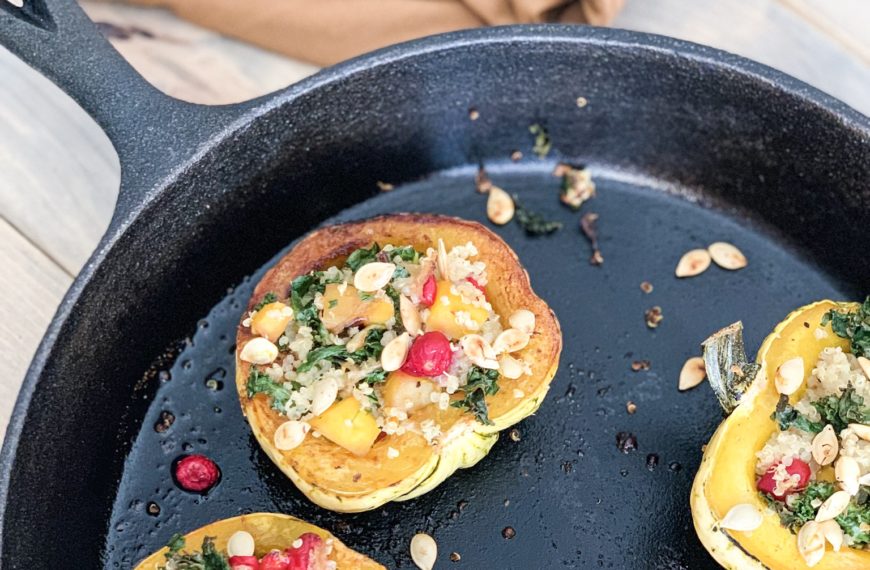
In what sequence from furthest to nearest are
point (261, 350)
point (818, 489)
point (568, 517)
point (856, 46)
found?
point (856, 46) → point (568, 517) → point (261, 350) → point (818, 489)

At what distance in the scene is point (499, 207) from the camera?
181 centimetres

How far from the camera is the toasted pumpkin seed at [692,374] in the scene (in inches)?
65.3

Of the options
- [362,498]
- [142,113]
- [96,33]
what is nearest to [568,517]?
[362,498]

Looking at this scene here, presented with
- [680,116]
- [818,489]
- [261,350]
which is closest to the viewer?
[818,489]

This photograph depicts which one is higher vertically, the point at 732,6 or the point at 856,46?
the point at 732,6

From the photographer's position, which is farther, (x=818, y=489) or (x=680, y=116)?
(x=680, y=116)

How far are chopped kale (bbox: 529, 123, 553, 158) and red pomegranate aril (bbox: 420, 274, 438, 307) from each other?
0.49 metres

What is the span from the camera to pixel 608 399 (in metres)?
1.65

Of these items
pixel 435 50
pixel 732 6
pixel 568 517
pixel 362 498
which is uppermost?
pixel 435 50

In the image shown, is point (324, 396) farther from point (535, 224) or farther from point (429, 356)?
point (535, 224)

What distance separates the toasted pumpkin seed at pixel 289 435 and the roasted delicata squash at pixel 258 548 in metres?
0.11

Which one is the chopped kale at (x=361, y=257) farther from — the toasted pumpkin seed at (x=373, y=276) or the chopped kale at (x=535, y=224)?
the chopped kale at (x=535, y=224)

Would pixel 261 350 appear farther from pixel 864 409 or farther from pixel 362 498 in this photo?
pixel 864 409

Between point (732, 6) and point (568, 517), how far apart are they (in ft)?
3.89
